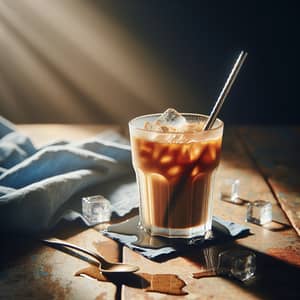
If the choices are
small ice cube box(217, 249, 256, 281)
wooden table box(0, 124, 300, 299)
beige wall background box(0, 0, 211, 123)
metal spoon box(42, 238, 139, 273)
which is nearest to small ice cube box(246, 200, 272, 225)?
wooden table box(0, 124, 300, 299)

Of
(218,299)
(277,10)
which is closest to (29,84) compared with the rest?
(277,10)

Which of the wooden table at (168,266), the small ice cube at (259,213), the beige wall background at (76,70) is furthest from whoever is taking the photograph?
the beige wall background at (76,70)

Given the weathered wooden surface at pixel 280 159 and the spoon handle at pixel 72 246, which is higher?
the weathered wooden surface at pixel 280 159

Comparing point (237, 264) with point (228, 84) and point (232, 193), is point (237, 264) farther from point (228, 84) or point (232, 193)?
point (232, 193)

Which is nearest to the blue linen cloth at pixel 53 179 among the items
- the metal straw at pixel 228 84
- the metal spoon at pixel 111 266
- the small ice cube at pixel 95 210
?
the small ice cube at pixel 95 210

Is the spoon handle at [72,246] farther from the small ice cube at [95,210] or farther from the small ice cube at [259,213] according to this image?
the small ice cube at [259,213]

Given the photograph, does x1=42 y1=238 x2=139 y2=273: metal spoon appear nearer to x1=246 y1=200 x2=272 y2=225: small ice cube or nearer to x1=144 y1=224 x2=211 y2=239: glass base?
x1=144 y1=224 x2=211 y2=239: glass base
